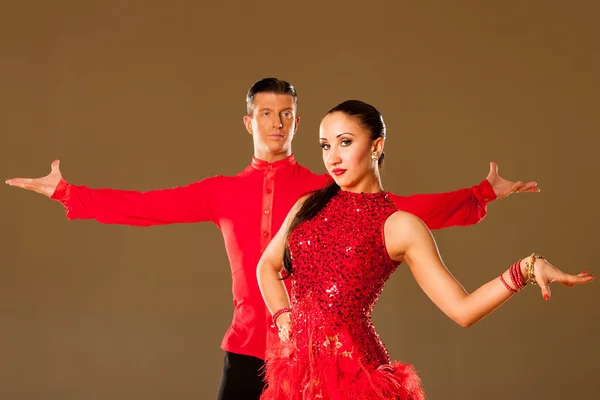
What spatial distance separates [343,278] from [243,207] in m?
1.13

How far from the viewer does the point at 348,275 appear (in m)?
2.43

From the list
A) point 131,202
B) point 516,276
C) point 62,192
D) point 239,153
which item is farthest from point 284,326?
point 239,153

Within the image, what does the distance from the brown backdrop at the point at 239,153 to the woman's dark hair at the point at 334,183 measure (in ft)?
9.70

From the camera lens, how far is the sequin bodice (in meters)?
2.41


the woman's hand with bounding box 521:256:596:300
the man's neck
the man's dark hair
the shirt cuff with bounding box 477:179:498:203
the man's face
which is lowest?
the woman's hand with bounding box 521:256:596:300

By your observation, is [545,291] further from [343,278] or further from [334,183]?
[334,183]

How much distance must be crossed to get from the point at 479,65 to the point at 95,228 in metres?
2.68

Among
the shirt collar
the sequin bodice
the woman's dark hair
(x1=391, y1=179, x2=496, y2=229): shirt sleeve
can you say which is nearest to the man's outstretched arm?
the shirt collar

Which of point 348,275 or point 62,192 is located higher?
point 62,192

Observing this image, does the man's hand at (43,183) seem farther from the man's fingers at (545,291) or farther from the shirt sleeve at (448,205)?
the man's fingers at (545,291)

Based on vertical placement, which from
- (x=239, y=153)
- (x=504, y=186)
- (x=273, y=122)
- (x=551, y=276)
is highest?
(x=239, y=153)

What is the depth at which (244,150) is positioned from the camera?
18.3 ft

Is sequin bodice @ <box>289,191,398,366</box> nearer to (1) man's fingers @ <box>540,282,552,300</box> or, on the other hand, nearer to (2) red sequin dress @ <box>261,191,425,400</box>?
(2) red sequin dress @ <box>261,191,425,400</box>

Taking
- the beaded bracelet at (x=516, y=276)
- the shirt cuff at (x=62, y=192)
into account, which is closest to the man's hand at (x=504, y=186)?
the beaded bracelet at (x=516, y=276)
